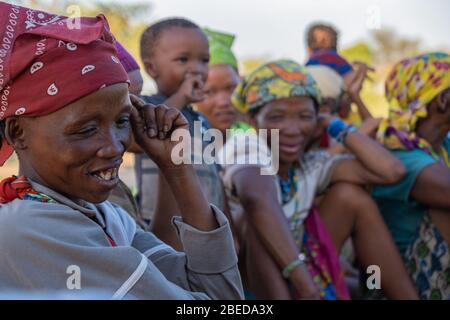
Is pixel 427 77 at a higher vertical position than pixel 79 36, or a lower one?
lower

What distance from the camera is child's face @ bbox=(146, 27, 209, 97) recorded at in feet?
12.9

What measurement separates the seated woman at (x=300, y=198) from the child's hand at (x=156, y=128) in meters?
1.50

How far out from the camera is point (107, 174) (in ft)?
6.57

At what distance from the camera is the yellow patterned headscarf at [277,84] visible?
411cm

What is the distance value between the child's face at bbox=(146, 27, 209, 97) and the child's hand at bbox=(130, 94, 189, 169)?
1558mm

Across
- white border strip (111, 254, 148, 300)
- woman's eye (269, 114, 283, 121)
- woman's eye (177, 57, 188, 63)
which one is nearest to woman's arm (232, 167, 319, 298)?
woman's eye (269, 114, 283, 121)

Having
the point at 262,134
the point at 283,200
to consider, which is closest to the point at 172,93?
the point at 262,134

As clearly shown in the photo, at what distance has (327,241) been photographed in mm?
3975

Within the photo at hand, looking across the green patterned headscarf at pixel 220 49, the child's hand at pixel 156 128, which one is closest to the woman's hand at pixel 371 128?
the green patterned headscarf at pixel 220 49

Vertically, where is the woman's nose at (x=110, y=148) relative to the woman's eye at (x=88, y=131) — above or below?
below

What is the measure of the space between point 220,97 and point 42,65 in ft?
10.4

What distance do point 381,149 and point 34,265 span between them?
9.02ft

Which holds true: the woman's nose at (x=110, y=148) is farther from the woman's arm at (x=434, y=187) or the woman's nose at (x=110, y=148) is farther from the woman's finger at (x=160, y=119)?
the woman's arm at (x=434, y=187)
